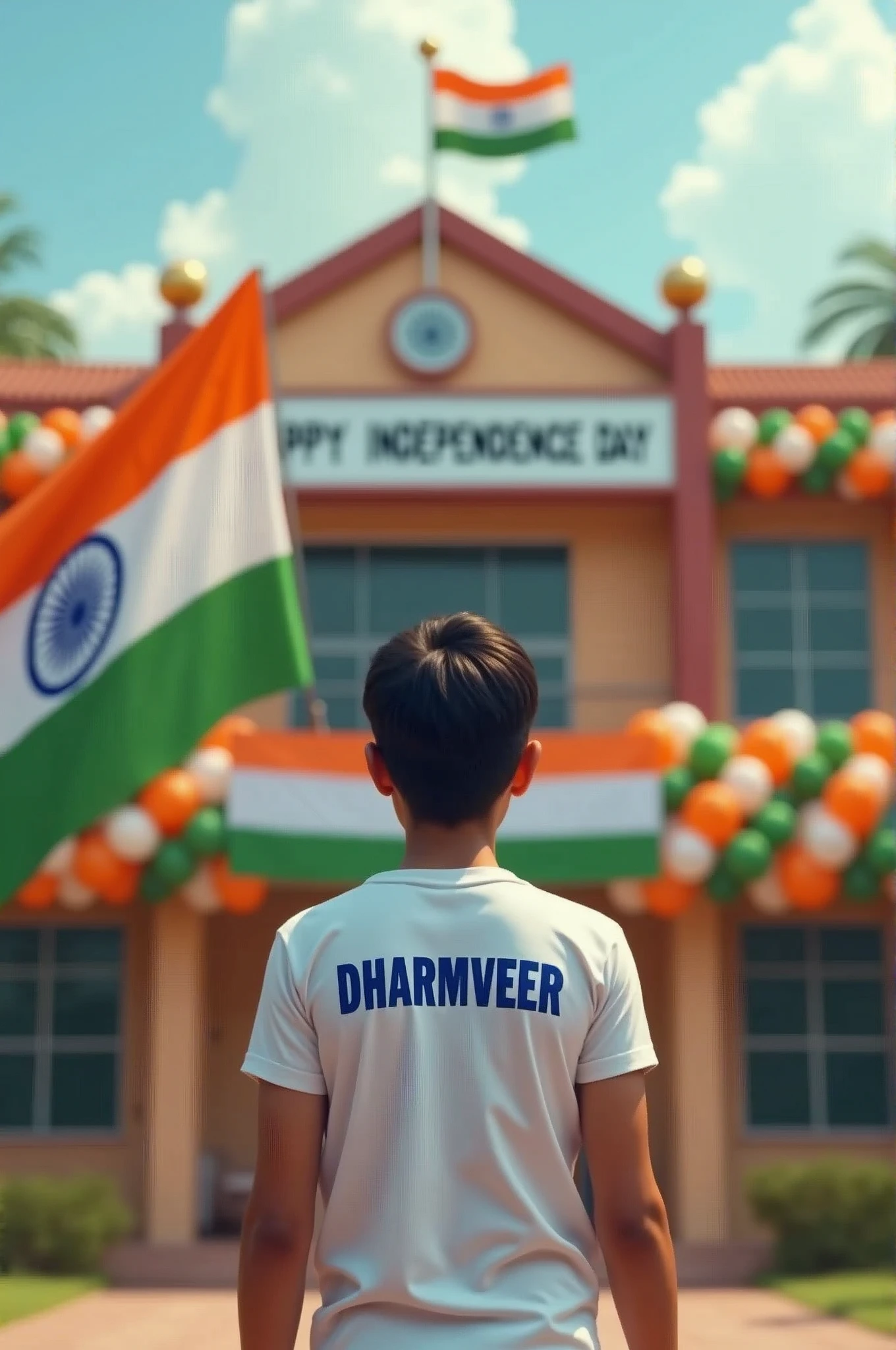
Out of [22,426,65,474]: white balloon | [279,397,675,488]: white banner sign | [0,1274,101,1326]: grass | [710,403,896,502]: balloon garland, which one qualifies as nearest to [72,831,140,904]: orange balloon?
[0,1274,101,1326]: grass

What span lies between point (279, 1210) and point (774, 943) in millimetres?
13509

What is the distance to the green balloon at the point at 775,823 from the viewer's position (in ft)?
42.2

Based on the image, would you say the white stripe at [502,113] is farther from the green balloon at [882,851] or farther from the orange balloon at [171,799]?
the green balloon at [882,851]

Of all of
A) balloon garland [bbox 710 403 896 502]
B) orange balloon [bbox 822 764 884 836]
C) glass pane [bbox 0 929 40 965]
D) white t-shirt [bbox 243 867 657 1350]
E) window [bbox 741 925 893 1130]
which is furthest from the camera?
glass pane [bbox 0 929 40 965]

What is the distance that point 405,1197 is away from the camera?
5.83 ft

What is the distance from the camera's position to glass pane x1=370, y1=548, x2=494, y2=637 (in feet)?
50.2

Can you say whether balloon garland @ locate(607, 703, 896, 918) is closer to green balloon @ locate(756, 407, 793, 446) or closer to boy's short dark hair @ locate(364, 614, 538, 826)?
green balloon @ locate(756, 407, 793, 446)

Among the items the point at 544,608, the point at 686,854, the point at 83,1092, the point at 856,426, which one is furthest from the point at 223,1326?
the point at 856,426

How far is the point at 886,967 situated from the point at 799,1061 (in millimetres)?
1117

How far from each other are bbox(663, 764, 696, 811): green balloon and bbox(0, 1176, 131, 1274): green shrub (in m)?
5.33

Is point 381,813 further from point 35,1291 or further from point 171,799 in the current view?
point 35,1291

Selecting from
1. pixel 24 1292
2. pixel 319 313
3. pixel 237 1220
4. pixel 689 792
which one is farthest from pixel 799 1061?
pixel 319 313

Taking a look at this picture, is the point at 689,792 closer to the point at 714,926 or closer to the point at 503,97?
the point at 714,926

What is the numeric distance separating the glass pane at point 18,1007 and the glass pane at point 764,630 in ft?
22.9
